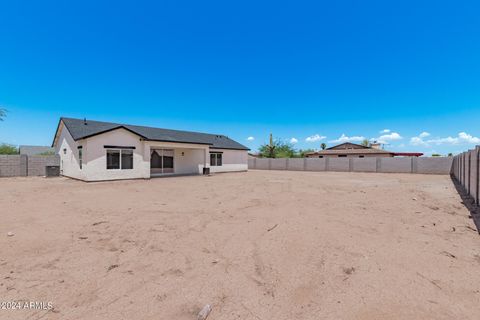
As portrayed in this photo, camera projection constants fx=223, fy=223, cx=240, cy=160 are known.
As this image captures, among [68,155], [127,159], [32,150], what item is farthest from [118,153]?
[32,150]

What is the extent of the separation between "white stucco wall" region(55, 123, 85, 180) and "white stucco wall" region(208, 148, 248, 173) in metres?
9.97

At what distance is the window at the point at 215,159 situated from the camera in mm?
20722

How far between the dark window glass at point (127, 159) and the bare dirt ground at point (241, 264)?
825 centimetres

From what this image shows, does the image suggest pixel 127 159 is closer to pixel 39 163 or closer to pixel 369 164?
pixel 39 163

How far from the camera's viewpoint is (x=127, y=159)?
1416 cm

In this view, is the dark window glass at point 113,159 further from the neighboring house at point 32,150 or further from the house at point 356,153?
the house at point 356,153

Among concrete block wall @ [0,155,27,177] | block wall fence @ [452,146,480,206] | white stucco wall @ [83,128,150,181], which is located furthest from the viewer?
concrete block wall @ [0,155,27,177]

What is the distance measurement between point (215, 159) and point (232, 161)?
2.37 m

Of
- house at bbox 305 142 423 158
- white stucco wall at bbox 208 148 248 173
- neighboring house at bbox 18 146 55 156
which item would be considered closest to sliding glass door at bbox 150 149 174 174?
white stucco wall at bbox 208 148 248 173

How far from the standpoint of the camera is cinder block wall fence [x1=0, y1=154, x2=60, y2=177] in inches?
589

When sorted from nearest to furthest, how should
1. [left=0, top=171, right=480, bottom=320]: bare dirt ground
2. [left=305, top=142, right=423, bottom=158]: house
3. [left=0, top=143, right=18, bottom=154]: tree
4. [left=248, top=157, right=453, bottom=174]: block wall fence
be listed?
[left=0, top=171, right=480, bottom=320]: bare dirt ground, [left=248, top=157, right=453, bottom=174]: block wall fence, [left=0, top=143, right=18, bottom=154]: tree, [left=305, top=142, right=423, bottom=158]: house

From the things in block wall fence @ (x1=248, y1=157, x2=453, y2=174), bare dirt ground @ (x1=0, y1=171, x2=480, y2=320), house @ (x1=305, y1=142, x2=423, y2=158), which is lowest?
bare dirt ground @ (x1=0, y1=171, x2=480, y2=320)

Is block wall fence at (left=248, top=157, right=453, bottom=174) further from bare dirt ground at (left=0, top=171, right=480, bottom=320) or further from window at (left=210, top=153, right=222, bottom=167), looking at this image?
bare dirt ground at (left=0, top=171, right=480, bottom=320)

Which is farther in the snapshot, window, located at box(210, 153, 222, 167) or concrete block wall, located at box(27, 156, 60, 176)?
window, located at box(210, 153, 222, 167)
